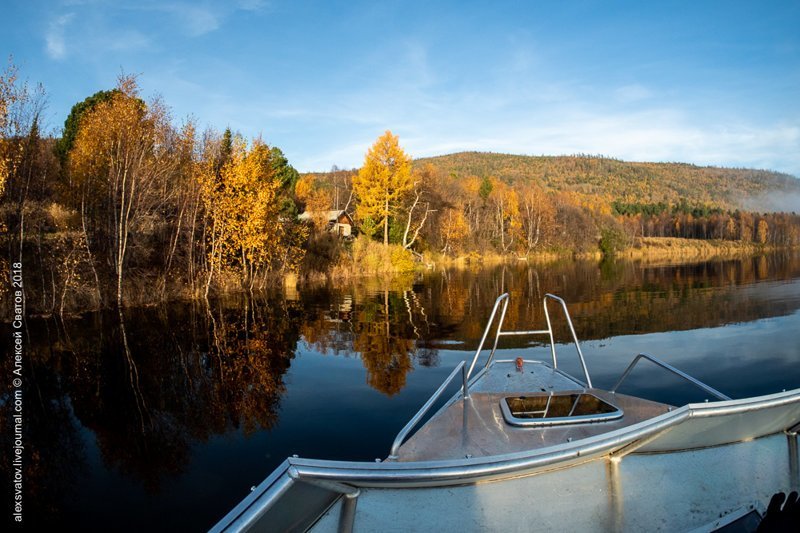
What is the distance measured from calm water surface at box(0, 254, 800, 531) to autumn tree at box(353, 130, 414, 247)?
22.2 meters

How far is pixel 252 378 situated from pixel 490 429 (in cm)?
661

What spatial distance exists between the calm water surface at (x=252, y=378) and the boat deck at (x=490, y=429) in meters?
1.59

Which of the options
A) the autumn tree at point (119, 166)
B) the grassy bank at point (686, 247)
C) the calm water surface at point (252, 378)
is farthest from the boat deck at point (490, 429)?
the grassy bank at point (686, 247)

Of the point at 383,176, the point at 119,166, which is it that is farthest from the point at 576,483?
the point at 383,176

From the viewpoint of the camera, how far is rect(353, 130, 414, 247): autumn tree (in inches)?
1642

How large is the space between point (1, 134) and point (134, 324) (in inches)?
267

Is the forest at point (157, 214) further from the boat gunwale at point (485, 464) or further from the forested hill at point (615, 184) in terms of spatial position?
the forested hill at point (615, 184)

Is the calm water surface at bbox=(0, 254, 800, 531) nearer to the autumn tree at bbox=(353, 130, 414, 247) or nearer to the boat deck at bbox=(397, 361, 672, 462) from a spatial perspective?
the boat deck at bbox=(397, 361, 672, 462)

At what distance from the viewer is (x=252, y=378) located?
397 inches

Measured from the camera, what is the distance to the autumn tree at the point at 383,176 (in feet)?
137

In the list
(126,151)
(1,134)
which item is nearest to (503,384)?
(1,134)

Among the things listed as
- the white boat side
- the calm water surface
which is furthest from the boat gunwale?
the calm water surface

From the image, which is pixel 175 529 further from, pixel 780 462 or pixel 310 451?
pixel 780 462

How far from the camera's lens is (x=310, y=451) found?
659 cm
